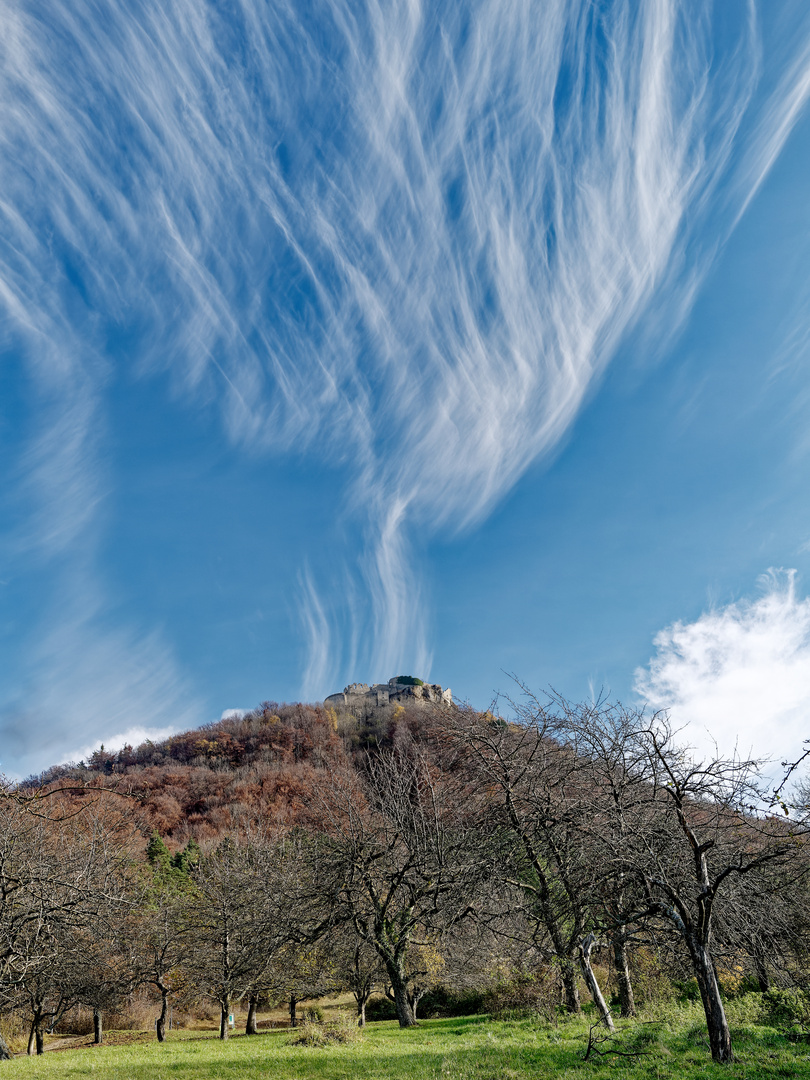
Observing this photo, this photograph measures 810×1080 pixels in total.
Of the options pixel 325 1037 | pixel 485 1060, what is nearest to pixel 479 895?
pixel 485 1060

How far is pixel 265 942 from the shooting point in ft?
64.6

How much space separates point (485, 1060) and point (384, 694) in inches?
6435

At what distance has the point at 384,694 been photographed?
556ft

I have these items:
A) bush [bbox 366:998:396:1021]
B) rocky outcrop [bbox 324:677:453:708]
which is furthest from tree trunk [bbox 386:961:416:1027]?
rocky outcrop [bbox 324:677:453:708]

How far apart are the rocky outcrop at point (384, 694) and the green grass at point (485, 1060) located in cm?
13671

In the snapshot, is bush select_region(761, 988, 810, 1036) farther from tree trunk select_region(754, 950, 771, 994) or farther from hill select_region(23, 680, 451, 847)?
hill select_region(23, 680, 451, 847)

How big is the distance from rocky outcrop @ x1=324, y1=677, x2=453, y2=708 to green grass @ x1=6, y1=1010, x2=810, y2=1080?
137 m

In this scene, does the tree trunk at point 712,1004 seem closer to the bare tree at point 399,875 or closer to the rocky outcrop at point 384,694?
the bare tree at point 399,875

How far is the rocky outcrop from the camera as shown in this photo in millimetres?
153625

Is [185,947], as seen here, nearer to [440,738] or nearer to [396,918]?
[396,918]

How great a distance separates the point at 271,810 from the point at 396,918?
172 ft

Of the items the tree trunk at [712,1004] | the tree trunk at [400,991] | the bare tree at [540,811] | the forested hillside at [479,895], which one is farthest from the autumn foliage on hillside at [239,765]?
the tree trunk at [712,1004]

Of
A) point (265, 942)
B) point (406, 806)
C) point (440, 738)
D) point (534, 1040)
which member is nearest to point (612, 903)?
point (534, 1040)

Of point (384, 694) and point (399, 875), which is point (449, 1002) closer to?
point (399, 875)
